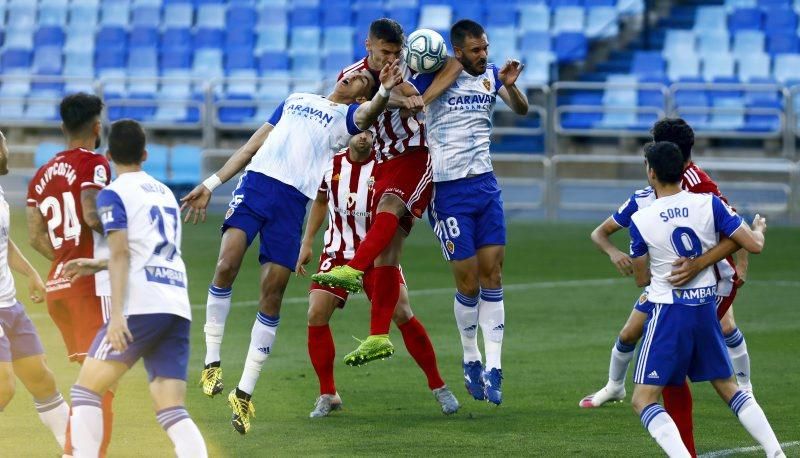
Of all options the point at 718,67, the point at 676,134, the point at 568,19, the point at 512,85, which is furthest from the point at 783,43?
the point at 676,134

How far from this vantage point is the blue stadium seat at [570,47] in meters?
24.9

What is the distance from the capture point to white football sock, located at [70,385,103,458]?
6.13m

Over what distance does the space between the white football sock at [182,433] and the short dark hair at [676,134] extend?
3097 millimetres

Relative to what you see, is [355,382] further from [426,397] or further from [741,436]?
[741,436]

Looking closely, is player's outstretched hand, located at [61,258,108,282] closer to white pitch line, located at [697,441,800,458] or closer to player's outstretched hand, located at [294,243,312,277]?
player's outstretched hand, located at [294,243,312,277]

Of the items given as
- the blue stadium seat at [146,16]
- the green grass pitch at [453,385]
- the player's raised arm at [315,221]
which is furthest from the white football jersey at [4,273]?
the blue stadium seat at [146,16]

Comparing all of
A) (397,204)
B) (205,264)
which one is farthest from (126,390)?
(205,264)

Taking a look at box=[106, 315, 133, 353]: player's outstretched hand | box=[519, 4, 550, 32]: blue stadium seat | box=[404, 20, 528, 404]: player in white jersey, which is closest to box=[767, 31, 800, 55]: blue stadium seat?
box=[519, 4, 550, 32]: blue stadium seat

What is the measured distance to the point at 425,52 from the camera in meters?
8.77

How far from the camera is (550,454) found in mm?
7551

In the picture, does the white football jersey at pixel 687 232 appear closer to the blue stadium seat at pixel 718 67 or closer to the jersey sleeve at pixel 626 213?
the jersey sleeve at pixel 626 213

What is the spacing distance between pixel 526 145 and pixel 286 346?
41.2ft

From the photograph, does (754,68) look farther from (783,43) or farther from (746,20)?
(746,20)

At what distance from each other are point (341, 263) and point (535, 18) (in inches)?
686
